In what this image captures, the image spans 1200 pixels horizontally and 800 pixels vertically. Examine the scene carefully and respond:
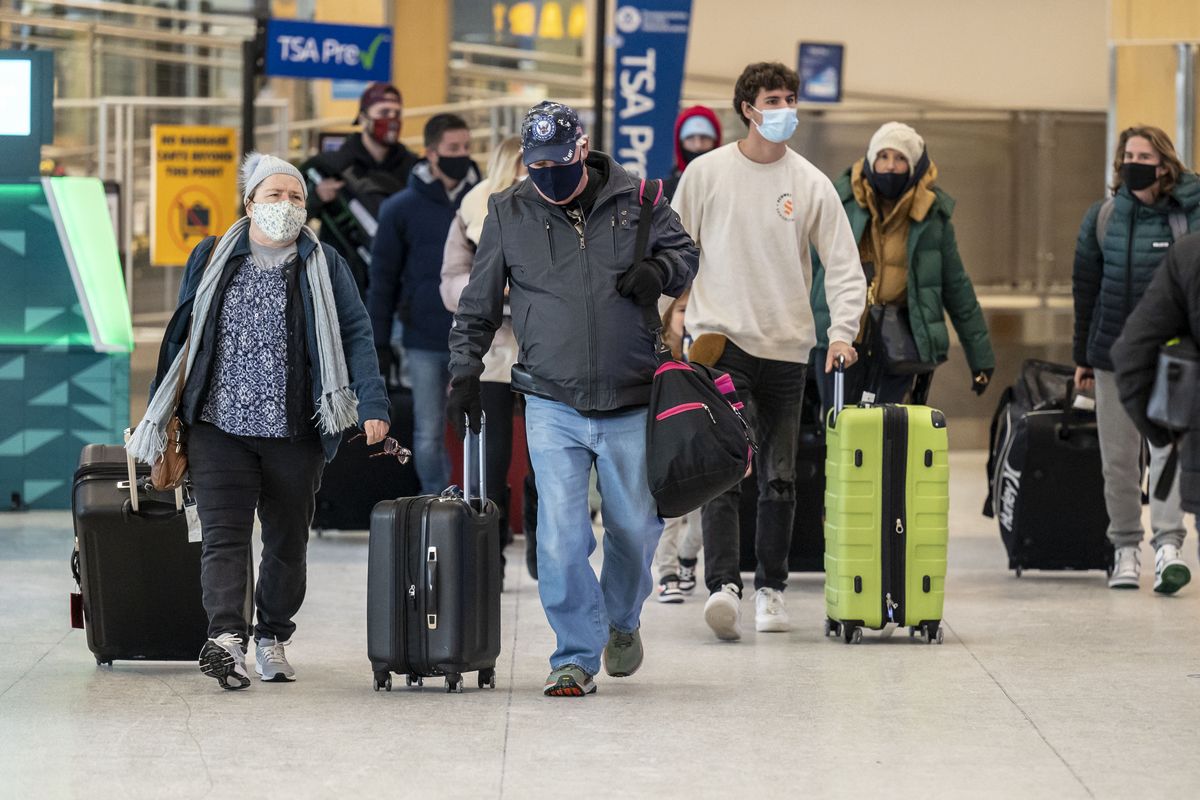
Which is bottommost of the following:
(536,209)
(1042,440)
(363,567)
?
(363,567)

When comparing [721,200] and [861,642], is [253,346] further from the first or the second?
[861,642]

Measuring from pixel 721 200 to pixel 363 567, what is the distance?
278cm

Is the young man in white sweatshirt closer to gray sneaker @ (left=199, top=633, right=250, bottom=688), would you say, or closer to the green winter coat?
the green winter coat

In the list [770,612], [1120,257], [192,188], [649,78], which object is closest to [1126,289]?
[1120,257]

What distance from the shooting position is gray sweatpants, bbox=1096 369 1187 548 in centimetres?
815

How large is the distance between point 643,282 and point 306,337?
106 cm

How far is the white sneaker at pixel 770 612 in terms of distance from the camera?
23.5ft

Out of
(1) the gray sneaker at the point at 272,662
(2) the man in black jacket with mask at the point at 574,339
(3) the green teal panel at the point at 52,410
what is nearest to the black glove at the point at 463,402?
(2) the man in black jacket with mask at the point at 574,339

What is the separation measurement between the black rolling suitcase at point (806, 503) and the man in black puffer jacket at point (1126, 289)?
43.6 inches

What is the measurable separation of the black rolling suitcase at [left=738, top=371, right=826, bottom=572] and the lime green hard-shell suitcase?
1.29 meters

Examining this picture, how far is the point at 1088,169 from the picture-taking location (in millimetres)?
14500

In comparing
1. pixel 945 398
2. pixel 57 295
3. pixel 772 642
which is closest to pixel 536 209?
pixel 772 642

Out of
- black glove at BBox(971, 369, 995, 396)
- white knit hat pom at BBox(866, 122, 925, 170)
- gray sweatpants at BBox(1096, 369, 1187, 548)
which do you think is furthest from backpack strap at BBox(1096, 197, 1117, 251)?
white knit hat pom at BBox(866, 122, 925, 170)

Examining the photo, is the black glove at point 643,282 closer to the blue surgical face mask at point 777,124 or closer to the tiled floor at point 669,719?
the tiled floor at point 669,719
